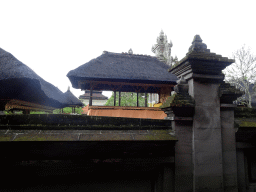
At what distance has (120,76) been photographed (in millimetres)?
11961

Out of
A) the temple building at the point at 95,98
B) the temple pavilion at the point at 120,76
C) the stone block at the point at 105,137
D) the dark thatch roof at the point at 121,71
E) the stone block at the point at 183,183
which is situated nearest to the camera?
the stone block at the point at 105,137

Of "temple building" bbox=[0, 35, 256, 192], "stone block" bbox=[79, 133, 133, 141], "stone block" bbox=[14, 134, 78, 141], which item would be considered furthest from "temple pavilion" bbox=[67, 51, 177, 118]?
"stone block" bbox=[14, 134, 78, 141]

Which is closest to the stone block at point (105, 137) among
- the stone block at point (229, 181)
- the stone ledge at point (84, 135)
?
the stone ledge at point (84, 135)

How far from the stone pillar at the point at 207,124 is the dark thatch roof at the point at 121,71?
941 centimetres

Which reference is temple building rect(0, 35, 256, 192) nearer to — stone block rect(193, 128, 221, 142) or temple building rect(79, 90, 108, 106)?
stone block rect(193, 128, 221, 142)

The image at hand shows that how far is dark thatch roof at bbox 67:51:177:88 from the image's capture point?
11.6 metres

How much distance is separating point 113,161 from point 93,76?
9.79 meters

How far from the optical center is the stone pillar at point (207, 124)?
8.00 feet

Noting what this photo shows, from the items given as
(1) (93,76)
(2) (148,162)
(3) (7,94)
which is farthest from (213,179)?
(1) (93,76)

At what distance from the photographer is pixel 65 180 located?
2301mm

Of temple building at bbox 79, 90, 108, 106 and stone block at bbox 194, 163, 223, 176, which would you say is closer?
Answer: stone block at bbox 194, 163, 223, 176

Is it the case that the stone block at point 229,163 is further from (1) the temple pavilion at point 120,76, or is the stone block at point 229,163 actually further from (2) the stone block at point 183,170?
(1) the temple pavilion at point 120,76

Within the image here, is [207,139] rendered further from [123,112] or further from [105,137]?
[123,112]

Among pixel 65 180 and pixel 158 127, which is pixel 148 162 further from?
pixel 65 180
